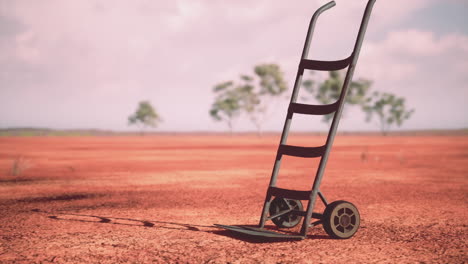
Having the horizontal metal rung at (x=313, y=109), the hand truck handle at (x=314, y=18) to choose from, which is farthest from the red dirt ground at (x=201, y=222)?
the hand truck handle at (x=314, y=18)

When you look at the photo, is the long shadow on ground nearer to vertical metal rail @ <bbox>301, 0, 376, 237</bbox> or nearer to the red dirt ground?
the red dirt ground

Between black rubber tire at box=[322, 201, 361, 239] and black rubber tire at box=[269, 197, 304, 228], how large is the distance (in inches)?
28.4

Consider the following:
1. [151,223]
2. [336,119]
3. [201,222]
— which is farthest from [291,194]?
[151,223]

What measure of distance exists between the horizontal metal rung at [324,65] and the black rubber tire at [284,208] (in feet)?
6.26

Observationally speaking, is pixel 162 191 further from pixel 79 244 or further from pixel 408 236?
pixel 408 236

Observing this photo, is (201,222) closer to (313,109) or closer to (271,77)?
(313,109)

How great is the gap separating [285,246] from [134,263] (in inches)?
70.9

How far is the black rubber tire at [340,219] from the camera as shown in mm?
4910

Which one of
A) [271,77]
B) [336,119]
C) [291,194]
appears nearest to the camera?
[336,119]

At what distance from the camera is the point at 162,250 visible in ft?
15.2

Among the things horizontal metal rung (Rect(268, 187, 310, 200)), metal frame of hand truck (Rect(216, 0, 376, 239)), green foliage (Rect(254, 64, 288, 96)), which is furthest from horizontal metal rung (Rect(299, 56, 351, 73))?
green foliage (Rect(254, 64, 288, 96))

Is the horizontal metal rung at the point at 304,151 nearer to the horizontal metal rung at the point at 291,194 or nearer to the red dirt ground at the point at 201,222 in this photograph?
the horizontal metal rung at the point at 291,194

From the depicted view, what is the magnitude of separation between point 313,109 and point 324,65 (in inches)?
25.4

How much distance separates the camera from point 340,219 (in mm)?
5035
